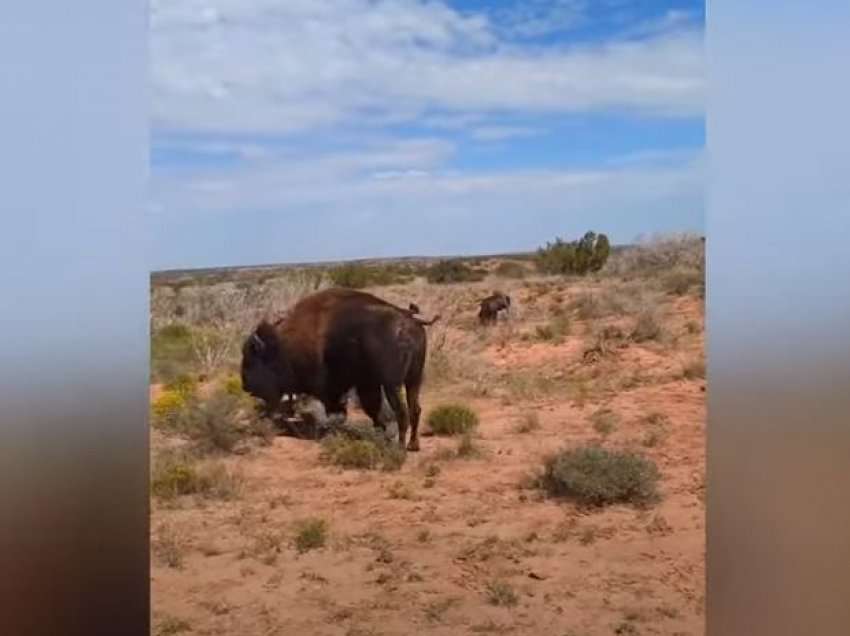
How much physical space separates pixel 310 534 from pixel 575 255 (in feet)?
4.05

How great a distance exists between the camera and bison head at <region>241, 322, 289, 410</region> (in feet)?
11.8

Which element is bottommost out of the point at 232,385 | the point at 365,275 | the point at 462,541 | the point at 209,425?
the point at 462,541

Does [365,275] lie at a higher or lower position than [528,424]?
higher

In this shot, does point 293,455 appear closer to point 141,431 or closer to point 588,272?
point 141,431

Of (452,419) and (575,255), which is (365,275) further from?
(575,255)

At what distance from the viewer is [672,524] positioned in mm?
3572

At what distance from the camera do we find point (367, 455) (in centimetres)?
357

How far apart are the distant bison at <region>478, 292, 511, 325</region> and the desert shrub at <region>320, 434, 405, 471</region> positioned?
506mm

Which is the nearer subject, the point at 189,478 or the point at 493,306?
the point at 189,478

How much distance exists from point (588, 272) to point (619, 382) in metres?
0.38

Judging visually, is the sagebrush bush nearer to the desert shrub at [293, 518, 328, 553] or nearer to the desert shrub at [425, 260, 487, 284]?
the desert shrub at [293, 518, 328, 553]

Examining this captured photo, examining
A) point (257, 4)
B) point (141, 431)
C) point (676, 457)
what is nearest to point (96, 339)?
point (141, 431)

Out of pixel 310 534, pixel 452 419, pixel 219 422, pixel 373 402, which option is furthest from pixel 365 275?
Answer: pixel 310 534

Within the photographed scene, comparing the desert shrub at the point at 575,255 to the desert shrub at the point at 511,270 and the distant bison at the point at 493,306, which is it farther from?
the distant bison at the point at 493,306
